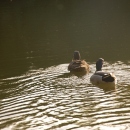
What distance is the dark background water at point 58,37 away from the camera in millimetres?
20641

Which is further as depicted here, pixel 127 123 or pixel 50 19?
Result: pixel 50 19

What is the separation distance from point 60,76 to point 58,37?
1157 cm

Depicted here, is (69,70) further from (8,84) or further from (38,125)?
(38,125)

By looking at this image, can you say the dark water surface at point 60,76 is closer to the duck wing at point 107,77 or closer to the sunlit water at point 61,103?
the sunlit water at point 61,103

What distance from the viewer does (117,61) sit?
19.2 metres

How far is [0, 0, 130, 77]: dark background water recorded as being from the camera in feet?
67.7

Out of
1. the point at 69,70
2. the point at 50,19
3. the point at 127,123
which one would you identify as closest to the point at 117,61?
the point at 69,70

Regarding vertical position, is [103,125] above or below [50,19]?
below

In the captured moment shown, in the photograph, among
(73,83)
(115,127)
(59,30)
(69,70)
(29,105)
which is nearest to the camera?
(115,127)

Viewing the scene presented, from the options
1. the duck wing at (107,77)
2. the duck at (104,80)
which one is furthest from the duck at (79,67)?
the duck wing at (107,77)

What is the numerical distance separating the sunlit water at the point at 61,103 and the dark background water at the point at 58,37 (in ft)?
7.82

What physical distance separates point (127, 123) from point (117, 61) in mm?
8883

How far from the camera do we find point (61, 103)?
1288 centimetres

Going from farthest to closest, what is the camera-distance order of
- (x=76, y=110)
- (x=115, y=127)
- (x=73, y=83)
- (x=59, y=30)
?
(x=59, y=30), (x=73, y=83), (x=76, y=110), (x=115, y=127)
